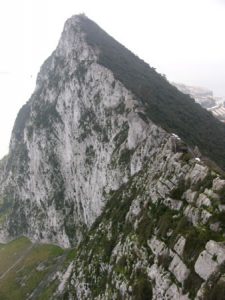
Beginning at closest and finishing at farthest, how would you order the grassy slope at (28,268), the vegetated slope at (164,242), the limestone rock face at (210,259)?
the limestone rock face at (210,259)
the vegetated slope at (164,242)
the grassy slope at (28,268)

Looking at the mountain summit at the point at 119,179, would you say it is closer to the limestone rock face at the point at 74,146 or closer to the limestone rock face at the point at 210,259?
the limestone rock face at the point at 210,259

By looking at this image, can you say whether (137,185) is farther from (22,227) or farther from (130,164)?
(22,227)

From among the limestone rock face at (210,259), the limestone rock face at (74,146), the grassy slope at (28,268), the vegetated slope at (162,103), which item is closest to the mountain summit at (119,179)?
the limestone rock face at (210,259)

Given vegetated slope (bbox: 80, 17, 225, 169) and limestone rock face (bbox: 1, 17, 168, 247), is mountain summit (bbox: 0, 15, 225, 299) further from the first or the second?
vegetated slope (bbox: 80, 17, 225, 169)

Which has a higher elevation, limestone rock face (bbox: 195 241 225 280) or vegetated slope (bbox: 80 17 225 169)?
vegetated slope (bbox: 80 17 225 169)

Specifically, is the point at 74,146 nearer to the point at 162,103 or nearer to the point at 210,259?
the point at 162,103

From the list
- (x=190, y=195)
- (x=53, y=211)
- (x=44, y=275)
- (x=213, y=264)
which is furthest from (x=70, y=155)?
(x=213, y=264)

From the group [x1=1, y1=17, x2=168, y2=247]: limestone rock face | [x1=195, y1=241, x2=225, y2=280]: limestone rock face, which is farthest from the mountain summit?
[x1=1, y1=17, x2=168, y2=247]: limestone rock face
